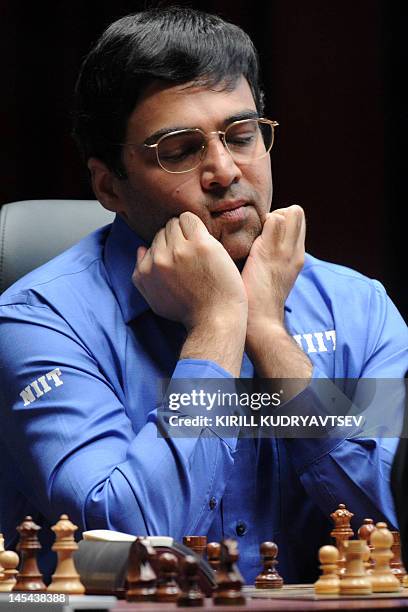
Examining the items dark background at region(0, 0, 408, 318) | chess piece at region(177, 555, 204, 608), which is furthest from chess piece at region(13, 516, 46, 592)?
dark background at region(0, 0, 408, 318)

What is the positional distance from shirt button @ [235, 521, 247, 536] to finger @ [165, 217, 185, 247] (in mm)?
457

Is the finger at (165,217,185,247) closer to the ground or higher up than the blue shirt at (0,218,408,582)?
higher up

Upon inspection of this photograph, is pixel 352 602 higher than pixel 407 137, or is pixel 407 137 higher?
pixel 407 137

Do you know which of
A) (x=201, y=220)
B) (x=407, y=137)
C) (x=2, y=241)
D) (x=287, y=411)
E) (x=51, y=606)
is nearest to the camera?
(x=51, y=606)

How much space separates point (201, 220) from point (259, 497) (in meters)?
0.46

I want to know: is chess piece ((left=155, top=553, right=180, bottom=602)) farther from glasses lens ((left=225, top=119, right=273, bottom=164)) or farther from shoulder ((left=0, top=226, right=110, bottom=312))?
glasses lens ((left=225, top=119, right=273, bottom=164))

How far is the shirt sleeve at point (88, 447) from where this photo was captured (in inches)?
67.8

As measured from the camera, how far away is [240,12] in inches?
116

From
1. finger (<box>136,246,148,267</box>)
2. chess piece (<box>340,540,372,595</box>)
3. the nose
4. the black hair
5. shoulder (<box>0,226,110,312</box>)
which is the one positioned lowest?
chess piece (<box>340,540,372,595</box>)

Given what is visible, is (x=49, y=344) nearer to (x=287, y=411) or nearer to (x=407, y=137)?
(x=287, y=411)

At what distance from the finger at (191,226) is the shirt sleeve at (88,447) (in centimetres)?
24

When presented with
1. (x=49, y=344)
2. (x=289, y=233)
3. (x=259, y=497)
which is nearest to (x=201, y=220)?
(x=289, y=233)

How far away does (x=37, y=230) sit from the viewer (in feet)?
7.73

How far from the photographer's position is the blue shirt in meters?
1.75
